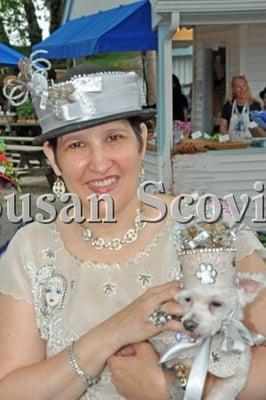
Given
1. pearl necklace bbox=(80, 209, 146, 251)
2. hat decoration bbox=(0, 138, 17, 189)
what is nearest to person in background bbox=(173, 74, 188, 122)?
hat decoration bbox=(0, 138, 17, 189)

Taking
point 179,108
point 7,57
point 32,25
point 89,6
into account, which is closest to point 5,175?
point 7,57

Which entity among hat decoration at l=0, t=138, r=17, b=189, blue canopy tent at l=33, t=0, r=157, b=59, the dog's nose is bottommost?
hat decoration at l=0, t=138, r=17, b=189

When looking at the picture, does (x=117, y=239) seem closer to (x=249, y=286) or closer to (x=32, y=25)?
(x=249, y=286)

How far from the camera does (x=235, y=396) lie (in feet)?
5.07

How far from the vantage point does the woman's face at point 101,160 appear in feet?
5.73

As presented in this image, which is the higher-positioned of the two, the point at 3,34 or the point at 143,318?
the point at 3,34

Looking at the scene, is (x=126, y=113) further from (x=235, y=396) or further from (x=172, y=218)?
(x=235, y=396)

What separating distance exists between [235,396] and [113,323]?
0.95 feet

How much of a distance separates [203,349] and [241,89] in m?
6.94

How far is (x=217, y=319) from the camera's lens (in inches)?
57.7

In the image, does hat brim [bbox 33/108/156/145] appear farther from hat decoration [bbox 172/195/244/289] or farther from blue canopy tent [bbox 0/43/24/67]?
blue canopy tent [bbox 0/43/24/67]

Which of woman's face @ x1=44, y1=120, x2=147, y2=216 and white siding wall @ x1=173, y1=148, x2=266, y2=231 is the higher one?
woman's face @ x1=44, y1=120, x2=147, y2=216

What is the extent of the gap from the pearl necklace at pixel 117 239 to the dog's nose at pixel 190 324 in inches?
16.3

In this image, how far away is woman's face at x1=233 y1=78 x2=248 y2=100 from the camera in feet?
26.9
